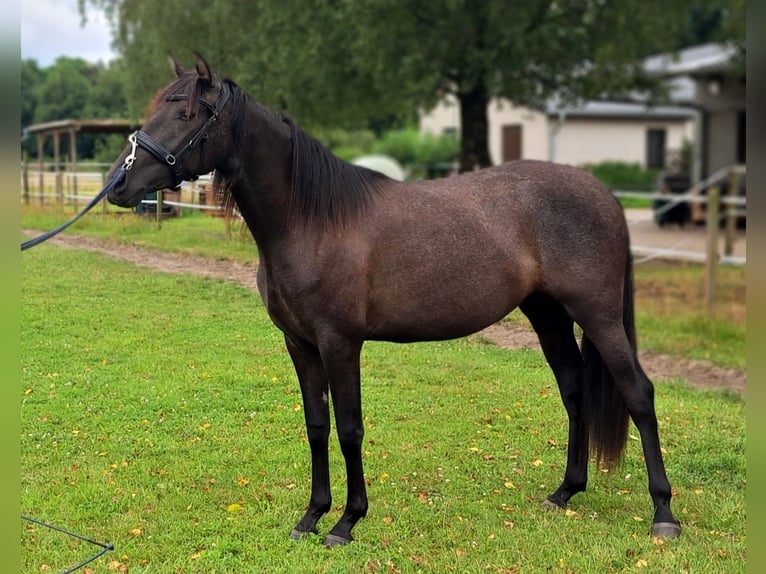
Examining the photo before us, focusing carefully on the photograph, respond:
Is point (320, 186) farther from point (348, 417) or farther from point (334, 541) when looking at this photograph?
point (334, 541)

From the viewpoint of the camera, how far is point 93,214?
169 inches

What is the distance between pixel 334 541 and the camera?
3.53 m

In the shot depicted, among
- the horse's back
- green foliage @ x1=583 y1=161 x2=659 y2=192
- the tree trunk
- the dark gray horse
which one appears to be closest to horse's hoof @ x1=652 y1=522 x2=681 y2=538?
the dark gray horse

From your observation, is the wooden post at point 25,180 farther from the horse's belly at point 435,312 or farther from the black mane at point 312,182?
the horse's belly at point 435,312

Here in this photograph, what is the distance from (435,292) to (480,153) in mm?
9415

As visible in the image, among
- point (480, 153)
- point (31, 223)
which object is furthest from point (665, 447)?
point (480, 153)

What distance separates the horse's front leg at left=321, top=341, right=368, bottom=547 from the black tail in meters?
1.27

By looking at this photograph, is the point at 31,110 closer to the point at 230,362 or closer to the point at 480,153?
the point at 230,362

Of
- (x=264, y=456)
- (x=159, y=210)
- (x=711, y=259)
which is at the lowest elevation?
(x=264, y=456)

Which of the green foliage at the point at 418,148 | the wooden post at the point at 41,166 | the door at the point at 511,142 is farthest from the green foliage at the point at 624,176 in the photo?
the wooden post at the point at 41,166

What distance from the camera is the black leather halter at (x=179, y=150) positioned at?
308cm

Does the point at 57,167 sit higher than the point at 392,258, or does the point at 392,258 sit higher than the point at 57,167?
the point at 57,167

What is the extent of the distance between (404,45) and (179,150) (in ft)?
26.0

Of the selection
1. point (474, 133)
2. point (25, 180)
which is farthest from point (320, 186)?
point (474, 133)
